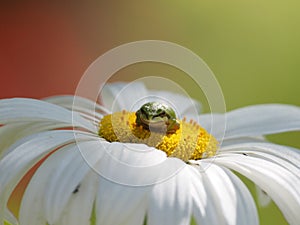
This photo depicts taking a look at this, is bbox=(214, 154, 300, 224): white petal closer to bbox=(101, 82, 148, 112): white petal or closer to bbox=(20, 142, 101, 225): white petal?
bbox=(20, 142, 101, 225): white petal

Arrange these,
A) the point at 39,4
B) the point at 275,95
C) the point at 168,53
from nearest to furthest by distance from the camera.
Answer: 1. the point at 168,53
2. the point at 275,95
3. the point at 39,4

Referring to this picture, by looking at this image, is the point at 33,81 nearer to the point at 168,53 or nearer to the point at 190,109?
the point at 168,53

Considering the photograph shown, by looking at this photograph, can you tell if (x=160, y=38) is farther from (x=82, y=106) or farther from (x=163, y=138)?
(x=163, y=138)

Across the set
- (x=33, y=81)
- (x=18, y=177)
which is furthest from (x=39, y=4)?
(x=18, y=177)

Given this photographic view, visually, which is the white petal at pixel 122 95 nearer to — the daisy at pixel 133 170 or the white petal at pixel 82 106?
the white petal at pixel 82 106

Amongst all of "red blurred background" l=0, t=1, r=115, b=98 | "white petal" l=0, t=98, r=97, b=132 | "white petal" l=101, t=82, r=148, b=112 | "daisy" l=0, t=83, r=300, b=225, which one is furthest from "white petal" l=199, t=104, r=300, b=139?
"red blurred background" l=0, t=1, r=115, b=98

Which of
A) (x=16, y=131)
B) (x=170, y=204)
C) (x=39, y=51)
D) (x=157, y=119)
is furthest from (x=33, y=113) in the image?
(x=39, y=51)
